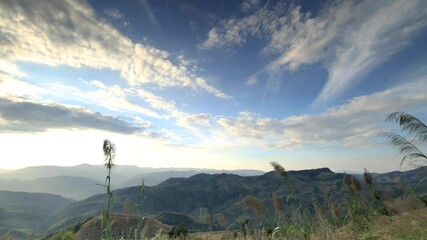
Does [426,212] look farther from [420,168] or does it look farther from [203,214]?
[203,214]

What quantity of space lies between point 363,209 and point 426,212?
234cm

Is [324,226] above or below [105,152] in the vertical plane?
below

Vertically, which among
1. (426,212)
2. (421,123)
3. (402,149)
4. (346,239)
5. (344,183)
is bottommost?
(346,239)

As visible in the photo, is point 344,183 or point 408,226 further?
point 344,183

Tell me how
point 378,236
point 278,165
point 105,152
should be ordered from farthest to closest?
point 278,165 → point 378,236 → point 105,152

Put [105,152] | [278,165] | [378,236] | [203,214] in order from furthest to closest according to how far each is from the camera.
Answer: [203,214] → [278,165] → [378,236] → [105,152]

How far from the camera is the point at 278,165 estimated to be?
7961 millimetres

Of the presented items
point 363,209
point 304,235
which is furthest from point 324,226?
point 363,209

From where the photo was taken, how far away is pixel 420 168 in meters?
8.95

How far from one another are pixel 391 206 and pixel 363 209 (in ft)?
2.87

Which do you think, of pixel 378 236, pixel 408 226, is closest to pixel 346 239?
pixel 378 236

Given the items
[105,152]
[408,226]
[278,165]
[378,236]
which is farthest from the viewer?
[278,165]

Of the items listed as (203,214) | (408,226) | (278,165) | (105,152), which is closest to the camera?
(105,152)

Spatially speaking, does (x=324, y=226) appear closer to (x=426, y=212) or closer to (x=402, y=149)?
(x=426, y=212)
